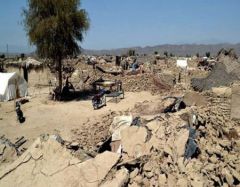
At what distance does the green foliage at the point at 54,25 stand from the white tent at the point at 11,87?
224 cm

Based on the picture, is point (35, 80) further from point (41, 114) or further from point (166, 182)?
point (166, 182)

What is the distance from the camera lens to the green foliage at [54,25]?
17.7 m

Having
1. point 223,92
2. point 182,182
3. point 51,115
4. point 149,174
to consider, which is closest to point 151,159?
point 149,174

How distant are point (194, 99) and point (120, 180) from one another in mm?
5358

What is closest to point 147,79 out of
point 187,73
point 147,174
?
point 187,73

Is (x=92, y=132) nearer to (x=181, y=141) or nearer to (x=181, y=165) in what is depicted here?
(x=181, y=141)

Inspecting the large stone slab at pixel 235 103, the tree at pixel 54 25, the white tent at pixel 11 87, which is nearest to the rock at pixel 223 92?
the large stone slab at pixel 235 103

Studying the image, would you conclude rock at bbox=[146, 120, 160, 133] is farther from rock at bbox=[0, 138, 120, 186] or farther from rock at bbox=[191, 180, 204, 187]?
rock at bbox=[191, 180, 204, 187]

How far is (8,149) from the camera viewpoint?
9281mm

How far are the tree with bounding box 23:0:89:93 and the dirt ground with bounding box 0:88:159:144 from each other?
267cm

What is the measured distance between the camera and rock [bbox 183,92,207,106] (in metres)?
10.6

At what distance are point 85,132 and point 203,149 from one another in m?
5.16

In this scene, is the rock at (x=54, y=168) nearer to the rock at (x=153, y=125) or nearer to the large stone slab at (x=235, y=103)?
the rock at (x=153, y=125)

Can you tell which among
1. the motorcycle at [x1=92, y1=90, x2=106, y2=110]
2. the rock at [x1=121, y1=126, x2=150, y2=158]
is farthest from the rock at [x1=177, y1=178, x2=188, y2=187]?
the motorcycle at [x1=92, y1=90, x2=106, y2=110]
